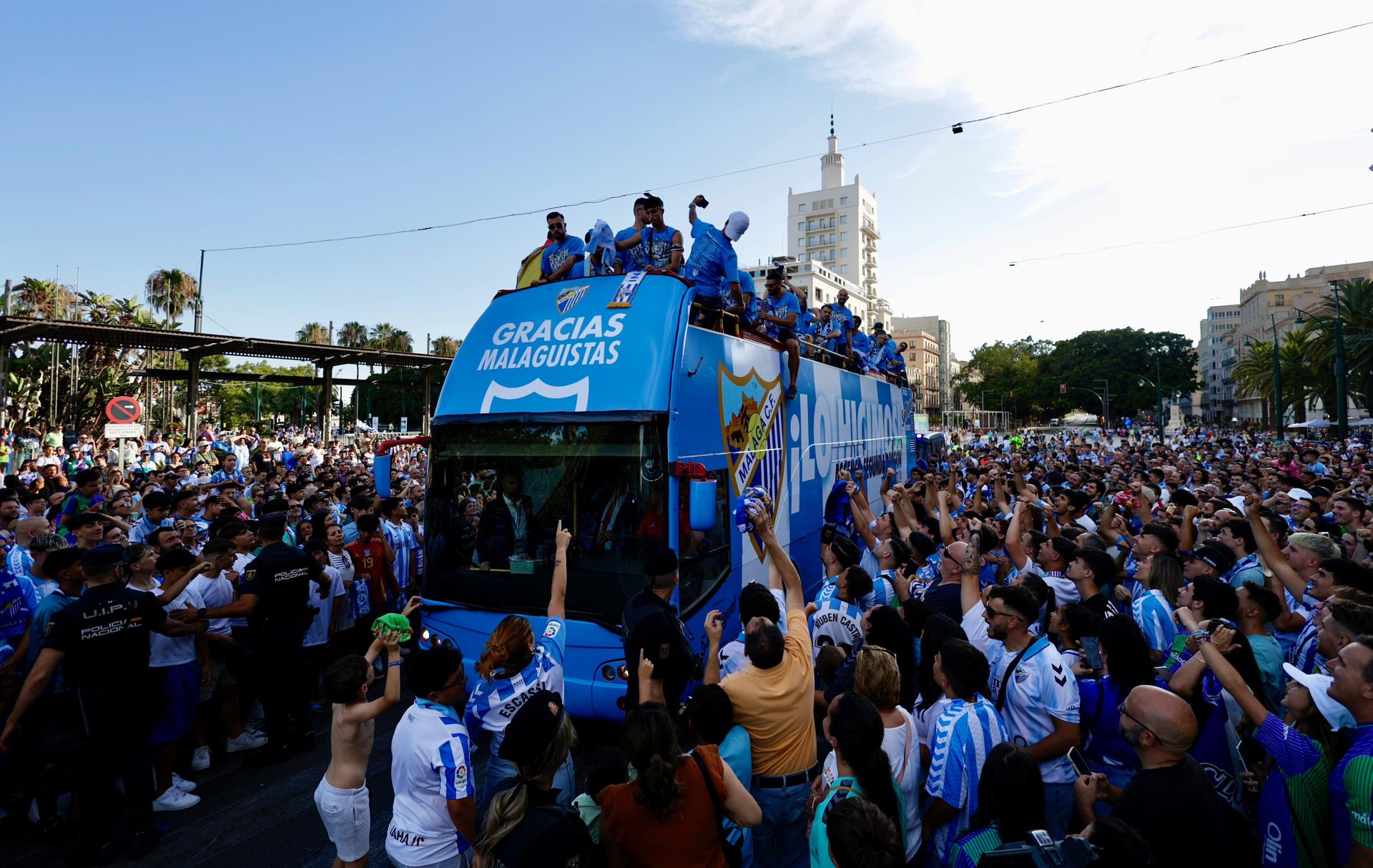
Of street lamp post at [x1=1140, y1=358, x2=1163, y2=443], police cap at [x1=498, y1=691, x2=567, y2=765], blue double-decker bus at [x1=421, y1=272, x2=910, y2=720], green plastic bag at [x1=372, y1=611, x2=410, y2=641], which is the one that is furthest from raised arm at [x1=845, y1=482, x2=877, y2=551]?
street lamp post at [x1=1140, y1=358, x2=1163, y2=443]

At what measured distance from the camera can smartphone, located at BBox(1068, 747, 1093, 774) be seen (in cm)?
329

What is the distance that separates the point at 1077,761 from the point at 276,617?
5.75 meters

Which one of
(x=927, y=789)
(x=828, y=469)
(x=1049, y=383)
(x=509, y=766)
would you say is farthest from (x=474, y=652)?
(x=1049, y=383)

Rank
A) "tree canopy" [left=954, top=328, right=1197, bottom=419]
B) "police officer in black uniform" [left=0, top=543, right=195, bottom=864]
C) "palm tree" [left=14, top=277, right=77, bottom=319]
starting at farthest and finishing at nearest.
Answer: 1. "tree canopy" [left=954, top=328, right=1197, bottom=419]
2. "palm tree" [left=14, top=277, right=77, bottom=319]
3. "police officer in black uniform" [left=0, top=543, right=195, bottom=864]

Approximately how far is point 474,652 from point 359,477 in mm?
9073

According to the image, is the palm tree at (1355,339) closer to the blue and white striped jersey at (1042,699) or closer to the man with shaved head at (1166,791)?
the blue and white striped jersey at (1042,699)

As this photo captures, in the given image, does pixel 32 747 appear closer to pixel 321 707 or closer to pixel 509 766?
pixel 321 707

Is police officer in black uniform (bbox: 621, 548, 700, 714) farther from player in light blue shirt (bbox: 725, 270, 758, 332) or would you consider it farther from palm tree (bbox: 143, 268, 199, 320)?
palm tree (bbox: 143, 268, 199, 320)

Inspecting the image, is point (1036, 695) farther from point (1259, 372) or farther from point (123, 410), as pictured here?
point (1259, 372)

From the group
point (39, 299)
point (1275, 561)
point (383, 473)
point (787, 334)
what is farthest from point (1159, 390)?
point (39, 299)

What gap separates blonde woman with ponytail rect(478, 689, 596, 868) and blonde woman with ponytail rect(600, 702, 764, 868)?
0.13 meters

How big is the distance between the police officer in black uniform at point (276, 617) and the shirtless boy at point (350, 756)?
262 centimetres

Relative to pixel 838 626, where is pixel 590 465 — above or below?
above

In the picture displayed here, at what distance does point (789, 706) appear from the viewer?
339cm
